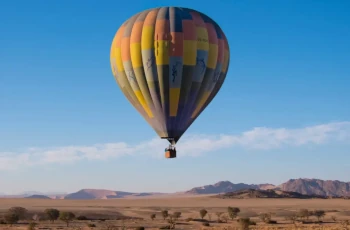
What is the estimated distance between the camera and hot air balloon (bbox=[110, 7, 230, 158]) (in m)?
39.0

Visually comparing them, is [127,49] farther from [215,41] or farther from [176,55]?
[215,41]

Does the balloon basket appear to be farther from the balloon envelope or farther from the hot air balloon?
the balloon envelope

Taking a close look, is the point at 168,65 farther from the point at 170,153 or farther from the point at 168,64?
the point at 170,153

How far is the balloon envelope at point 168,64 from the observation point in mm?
39000

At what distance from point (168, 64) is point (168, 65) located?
0.08 metres

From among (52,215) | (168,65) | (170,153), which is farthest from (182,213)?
(168,65)

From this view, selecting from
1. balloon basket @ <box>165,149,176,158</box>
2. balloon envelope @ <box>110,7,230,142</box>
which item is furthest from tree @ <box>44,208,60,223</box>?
balloon basket @ <box>165,149,176,158</box>

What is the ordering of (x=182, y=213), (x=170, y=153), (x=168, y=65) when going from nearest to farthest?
(x=170, y=153) → (x=168, y=65) → (x=182, y=213)

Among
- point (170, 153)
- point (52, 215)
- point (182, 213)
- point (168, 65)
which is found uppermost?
point (168, 65)

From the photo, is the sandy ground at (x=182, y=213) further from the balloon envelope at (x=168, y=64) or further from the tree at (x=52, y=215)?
the balloon envelope at (x=168, y=64)

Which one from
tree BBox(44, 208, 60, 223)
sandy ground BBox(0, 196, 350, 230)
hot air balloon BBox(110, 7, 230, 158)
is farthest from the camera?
tree BBox(44, 208, 60, 223)

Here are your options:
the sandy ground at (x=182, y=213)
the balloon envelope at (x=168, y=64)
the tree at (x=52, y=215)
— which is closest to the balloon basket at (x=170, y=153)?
the balloon envelope at (x=168, y=64)

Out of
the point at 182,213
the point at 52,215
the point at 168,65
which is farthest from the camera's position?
the point at 182,213

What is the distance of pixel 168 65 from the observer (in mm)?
39031
